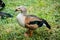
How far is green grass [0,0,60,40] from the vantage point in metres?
5.90

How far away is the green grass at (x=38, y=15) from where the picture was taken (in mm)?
5898

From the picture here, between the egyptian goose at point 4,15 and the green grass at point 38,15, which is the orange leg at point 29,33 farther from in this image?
the egyptian goose at point 4,15

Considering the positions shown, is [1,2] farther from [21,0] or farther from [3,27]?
[3,27]

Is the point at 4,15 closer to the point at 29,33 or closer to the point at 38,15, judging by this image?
the point at 38,15

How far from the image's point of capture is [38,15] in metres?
7.11

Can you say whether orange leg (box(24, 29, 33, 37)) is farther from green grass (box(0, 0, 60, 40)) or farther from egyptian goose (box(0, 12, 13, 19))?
egyptian goose (box(0, 12, 13, 19))

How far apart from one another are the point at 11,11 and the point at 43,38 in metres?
1.81

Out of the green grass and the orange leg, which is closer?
the orange leg

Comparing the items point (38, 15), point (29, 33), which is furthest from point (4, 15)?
point (29, 33)

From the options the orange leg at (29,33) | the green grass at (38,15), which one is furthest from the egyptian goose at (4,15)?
the orange leg at (29,33)

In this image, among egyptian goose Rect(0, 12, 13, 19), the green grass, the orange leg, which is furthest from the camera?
egyptian goose Rect(0, 12, 13, 19)

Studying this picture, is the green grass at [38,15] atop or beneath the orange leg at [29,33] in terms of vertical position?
beneath

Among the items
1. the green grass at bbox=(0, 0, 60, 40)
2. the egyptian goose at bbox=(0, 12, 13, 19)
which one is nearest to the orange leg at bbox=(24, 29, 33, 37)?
the green grass at bbox=(0, 0, 60, 40)

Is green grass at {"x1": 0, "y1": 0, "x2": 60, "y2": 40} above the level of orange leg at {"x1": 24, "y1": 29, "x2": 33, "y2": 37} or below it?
below
